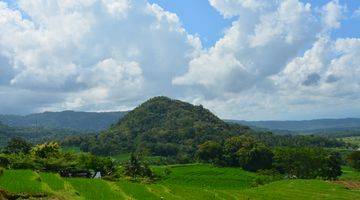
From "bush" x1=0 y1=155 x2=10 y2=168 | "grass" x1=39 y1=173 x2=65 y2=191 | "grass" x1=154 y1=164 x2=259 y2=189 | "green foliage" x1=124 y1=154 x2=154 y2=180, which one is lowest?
"grass" x1=154 y1=164 x2=259 y2=189

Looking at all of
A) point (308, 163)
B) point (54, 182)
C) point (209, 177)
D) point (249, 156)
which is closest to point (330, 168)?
point (308, 163)

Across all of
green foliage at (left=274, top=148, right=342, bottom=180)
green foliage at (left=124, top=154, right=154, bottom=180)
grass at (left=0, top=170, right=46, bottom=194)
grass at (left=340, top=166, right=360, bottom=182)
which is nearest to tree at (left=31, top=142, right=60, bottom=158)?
A: green foliage at (left=124, top=154, right=154, bottom=180)

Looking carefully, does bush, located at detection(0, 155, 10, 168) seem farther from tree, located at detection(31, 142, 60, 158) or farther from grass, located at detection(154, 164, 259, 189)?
grass, located at detection(154, 164, 259, 189)

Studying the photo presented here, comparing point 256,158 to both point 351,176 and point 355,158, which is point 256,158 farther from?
point 355,158

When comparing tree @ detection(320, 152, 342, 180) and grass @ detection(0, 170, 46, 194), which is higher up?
grass @ detection(0, 170, 46, 194)

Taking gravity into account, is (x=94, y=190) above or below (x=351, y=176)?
above

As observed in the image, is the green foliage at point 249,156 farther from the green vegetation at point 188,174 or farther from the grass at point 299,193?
the grass at point 299,193

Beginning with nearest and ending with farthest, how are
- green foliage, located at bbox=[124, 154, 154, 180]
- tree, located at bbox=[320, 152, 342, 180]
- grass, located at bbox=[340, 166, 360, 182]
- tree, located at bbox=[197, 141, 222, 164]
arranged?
green foliage, located at bbox=[124, 154, 154, 180] < grass, located at bbox=[340, 166, 360, 182] < tree, located at bbox=[320, 152, 342, 180] < tree, located at bbox=[197, 141, 222, 164]

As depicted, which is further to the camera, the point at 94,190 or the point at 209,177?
the point at 209,177

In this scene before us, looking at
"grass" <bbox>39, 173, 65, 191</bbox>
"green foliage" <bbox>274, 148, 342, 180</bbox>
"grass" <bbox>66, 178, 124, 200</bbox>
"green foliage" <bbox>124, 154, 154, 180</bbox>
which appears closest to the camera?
"grass" <bbox>66, 178, 124, 200</bbox>

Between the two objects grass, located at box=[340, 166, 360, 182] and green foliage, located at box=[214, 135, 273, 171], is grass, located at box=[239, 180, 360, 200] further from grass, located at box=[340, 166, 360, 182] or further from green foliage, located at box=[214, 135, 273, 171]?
green foliage, located at box=[214, 135, 273, 171]

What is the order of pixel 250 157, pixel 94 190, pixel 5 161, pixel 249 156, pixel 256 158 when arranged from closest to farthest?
pixel 94 190 < pixel 5 161 < pixel 250 157 < pixel 249 156 < pixel 256 158

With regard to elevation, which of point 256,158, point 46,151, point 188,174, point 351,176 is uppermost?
point 46,151

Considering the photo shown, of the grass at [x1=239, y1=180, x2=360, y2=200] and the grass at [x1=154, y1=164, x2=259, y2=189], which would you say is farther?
the grass at [x1=154, y1=164, x2=259, y2=189]
